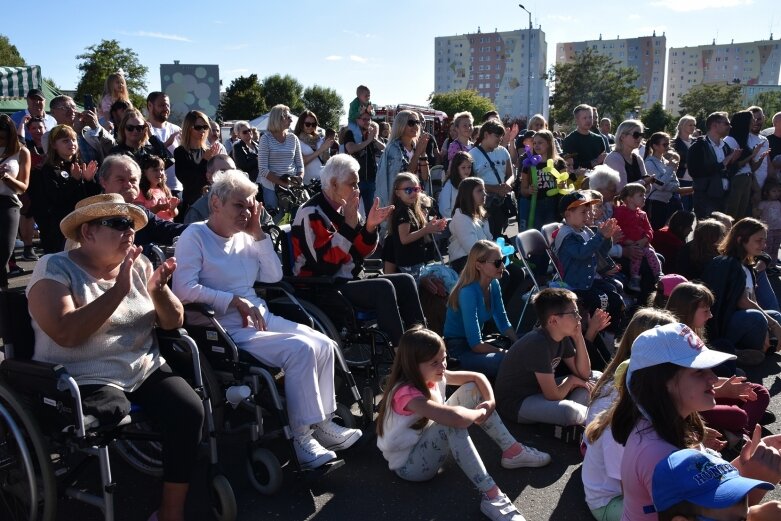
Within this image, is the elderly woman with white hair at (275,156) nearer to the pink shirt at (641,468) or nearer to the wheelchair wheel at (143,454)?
the wheelchair wheel at (143,454)

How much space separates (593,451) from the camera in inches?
112

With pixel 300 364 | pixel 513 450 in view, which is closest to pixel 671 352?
pixel 513 450

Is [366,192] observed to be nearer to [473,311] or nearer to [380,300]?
[473,311]

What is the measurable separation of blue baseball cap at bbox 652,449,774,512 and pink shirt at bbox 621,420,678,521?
297 millimetres

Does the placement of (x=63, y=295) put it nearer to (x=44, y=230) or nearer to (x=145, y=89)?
(x=44, y=230)

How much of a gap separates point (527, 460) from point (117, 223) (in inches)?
91.3

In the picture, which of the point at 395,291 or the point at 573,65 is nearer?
the point at 395,291

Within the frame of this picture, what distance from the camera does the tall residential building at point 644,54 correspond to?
542 ft

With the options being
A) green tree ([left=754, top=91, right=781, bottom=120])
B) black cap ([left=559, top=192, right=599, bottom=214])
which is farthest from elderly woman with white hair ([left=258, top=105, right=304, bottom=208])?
green tree ([left=754, top=91, right=781, bottom=120])

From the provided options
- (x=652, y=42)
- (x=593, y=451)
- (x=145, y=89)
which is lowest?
(x=593, y=451)

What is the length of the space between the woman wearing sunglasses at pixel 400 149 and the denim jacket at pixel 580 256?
96.1 inches

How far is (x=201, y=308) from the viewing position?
3307 mm

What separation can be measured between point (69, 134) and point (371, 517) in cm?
394

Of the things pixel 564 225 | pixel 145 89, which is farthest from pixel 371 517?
pixel 145 89
